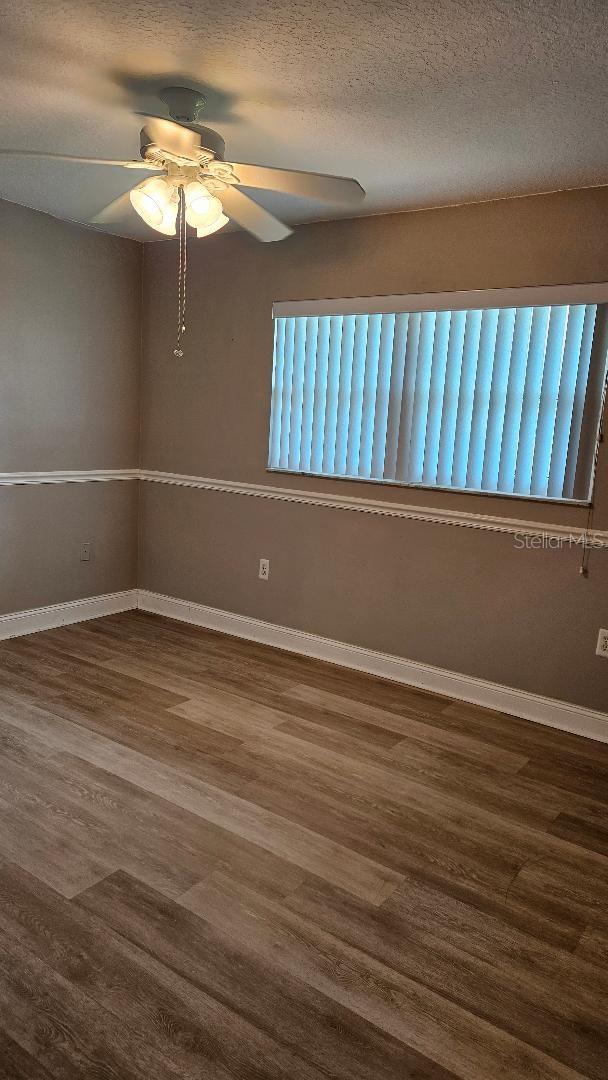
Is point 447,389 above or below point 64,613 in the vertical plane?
above

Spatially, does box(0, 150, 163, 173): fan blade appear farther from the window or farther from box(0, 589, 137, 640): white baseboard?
box(0, 589, 137, 640): white baseboard

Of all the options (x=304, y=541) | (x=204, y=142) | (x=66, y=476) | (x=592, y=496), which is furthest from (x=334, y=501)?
(x=204, y=142)

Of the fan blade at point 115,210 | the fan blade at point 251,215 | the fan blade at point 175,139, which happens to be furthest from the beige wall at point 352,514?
the fan blade at point 175,139

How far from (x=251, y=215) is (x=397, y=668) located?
7.12ft

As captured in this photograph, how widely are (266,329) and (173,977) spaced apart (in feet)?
9.86

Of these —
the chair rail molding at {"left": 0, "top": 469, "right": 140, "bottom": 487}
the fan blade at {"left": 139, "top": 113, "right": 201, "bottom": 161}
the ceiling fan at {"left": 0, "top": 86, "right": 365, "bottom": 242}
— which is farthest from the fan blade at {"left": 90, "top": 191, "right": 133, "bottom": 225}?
the chair rail molding at {"left": 0, "top": 469, "right": 140, "bottom": 487}

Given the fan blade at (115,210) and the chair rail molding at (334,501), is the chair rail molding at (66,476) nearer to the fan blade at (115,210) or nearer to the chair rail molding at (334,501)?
the chair rail molding at (334,501)

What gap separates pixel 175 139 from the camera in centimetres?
191

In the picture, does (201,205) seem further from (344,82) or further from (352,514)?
(352,514)

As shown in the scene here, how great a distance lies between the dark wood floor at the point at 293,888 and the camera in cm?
149

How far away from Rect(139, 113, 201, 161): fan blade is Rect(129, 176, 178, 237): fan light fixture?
0.14 metres

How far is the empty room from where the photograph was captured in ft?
5.40

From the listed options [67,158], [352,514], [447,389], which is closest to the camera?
[67,158]

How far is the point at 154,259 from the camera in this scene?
163 inches
